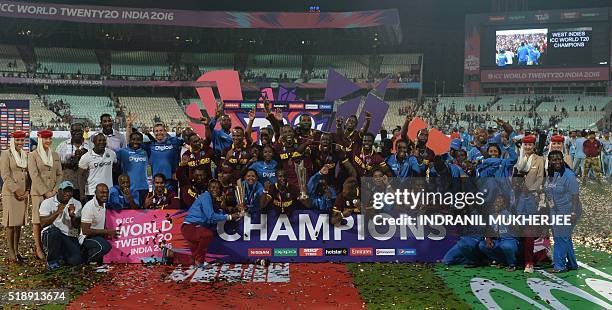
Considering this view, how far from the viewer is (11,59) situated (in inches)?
1743

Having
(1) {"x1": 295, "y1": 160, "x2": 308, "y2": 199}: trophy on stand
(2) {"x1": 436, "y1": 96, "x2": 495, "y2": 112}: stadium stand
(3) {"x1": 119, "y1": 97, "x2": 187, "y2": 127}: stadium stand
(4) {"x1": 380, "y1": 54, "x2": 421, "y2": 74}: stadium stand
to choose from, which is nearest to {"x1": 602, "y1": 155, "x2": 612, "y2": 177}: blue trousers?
(1) {"x1": 295, "y1": 160, "x2": 308, "y2": 199}: trophy on stand

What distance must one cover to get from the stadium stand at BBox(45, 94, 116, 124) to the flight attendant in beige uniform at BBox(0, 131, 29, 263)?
108 feet

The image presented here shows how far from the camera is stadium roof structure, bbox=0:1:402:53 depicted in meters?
41.4

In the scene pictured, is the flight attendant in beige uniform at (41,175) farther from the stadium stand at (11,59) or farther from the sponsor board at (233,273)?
the stadium stand at (11,59)

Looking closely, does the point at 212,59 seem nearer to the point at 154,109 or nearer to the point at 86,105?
the point at 154,109

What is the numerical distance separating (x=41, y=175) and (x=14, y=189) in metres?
0.40

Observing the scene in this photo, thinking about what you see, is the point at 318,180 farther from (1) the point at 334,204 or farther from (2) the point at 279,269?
(2) the point at 279,269

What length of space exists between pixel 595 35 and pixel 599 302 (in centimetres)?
3954

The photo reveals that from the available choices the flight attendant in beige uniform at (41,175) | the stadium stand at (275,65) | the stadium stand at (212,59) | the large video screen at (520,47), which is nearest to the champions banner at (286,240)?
the flight attendant in beige uniform at (41,175)

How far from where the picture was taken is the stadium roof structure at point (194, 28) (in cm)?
4138

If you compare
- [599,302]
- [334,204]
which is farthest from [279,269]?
[599,302]

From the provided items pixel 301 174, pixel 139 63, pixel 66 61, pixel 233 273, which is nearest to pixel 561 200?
pixel 301 174

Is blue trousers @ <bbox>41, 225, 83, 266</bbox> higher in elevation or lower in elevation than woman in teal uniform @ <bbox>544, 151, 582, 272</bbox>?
lower

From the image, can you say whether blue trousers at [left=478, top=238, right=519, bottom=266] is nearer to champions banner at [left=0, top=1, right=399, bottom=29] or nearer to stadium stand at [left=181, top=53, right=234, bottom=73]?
champions banner at [left=0, top=1, right=399, bottom=29]
